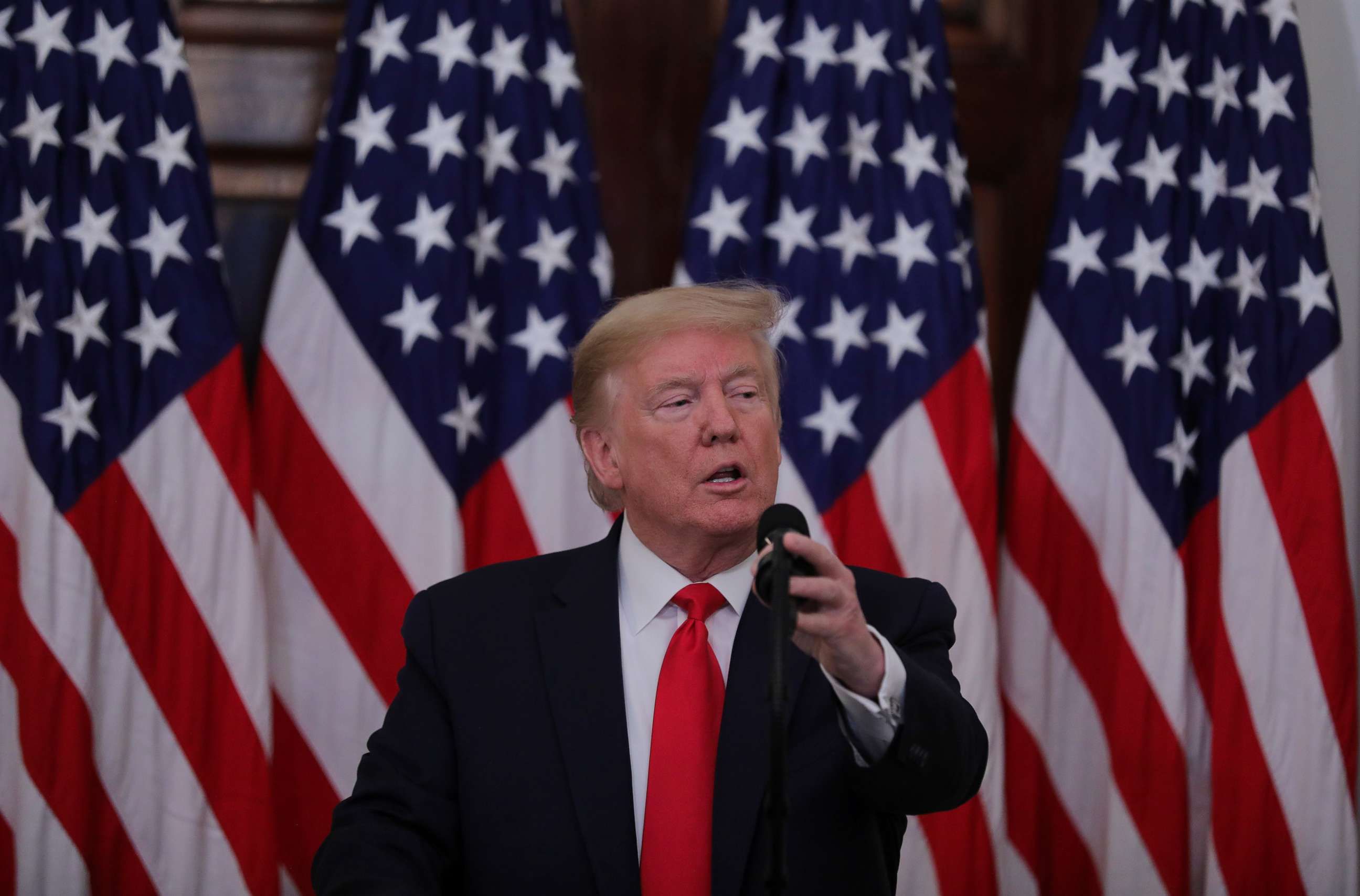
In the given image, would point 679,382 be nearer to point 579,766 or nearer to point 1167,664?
point 579,766

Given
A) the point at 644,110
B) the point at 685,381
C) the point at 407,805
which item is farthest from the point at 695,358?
the point at 644,110

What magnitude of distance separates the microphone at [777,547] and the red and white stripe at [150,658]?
1.67 metres

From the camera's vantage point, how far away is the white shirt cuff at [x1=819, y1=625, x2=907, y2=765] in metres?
1.60

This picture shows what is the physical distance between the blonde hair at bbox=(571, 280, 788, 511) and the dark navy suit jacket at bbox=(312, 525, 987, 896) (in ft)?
1.09

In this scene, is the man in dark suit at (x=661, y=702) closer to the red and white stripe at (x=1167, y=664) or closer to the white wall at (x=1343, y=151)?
the red and white stripe at (x=1167, y=664)

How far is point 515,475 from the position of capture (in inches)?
117

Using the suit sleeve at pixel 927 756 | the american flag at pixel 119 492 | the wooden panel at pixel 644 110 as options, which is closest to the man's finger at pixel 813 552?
the suit sleeve at pixel 927 756

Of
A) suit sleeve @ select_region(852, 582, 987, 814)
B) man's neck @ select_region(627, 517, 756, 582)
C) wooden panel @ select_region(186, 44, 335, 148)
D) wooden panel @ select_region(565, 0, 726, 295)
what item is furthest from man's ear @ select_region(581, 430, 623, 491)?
wooden panel @ select_region(186, 44, 335, 148)

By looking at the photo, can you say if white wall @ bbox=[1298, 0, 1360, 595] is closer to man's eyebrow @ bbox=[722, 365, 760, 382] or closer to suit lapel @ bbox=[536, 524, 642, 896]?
man's eyebrow @ bbox=[722, 365, 760, 382]

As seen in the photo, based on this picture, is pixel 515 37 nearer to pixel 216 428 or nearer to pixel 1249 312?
pixel 216 428

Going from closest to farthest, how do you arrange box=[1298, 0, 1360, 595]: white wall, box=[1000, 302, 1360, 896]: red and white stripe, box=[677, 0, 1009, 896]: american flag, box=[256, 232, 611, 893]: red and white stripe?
box=[256, 232, 611, 893]: red and white stripe → box=[677, 0, 1009, 896]: american flag → box=[1000, 302, 1360, 896]: red and white stripe → box=[1298, 0, 1360, 595]: white wall

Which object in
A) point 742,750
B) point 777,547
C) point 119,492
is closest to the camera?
point 777,547

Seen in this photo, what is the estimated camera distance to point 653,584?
201 cm

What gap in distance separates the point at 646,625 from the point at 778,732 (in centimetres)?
76
